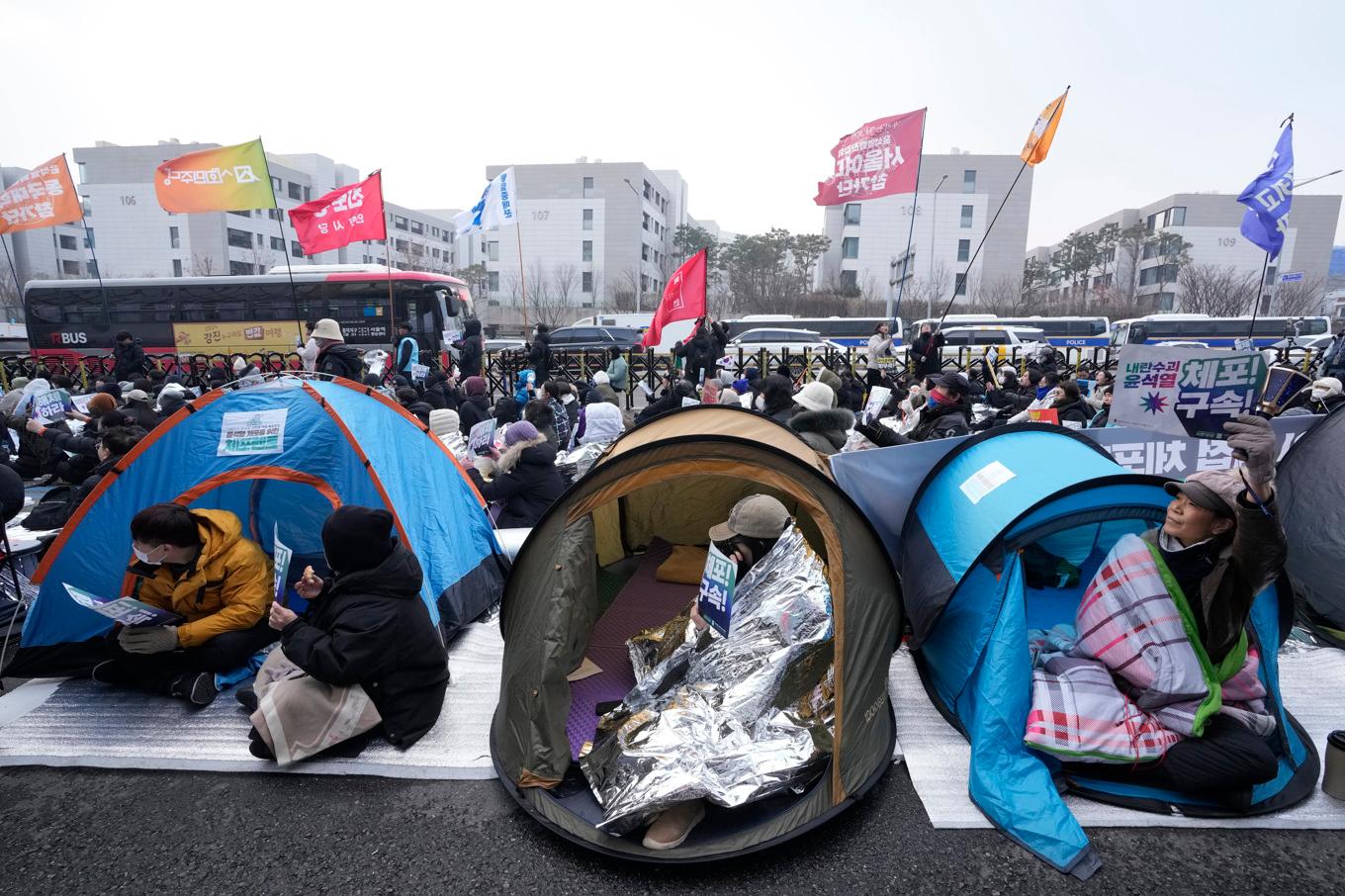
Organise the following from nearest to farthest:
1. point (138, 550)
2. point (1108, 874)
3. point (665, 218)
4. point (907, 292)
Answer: point (1108, 874), point (138, 550), point (907, 292), point (665, 218)

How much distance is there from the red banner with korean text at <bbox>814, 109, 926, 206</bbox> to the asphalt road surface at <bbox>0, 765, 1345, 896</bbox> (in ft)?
34.6

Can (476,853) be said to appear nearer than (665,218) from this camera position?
Yes

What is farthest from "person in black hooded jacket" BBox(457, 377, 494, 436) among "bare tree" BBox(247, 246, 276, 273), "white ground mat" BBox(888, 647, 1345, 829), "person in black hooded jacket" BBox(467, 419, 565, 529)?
"bare tree" BBox(247, 246, 276, 273)

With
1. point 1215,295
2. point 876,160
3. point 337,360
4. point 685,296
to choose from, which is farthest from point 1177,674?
point 1215,295

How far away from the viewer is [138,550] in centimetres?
332

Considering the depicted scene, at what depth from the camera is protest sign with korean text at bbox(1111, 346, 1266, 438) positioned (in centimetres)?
326

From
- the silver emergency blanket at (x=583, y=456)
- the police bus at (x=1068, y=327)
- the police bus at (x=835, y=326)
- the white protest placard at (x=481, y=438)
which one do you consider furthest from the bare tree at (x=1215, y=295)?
the white protest placard at (x=481, y=438)

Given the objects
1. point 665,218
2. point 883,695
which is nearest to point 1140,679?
point 883,695

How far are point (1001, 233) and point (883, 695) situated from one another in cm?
5274

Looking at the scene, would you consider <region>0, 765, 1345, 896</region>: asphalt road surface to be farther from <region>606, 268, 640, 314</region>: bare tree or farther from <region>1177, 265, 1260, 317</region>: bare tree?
<region>606, 268, 640, 314</region>: bare tree

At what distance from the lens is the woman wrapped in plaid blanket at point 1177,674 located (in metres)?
2.64

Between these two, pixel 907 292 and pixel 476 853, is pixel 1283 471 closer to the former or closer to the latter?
pixel 476 853

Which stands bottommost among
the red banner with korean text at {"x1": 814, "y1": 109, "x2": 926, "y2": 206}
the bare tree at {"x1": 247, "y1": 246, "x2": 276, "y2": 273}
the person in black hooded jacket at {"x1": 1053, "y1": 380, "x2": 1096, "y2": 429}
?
the person in black hooded jacket at {"x1": 1053, "y1": 380, "x2": 1096, "y2": 429}

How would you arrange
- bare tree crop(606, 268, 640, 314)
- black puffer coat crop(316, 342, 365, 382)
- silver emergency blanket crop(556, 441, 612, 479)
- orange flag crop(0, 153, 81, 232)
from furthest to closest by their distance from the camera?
1. bare tree crop(606, 268, 640, 314)
2. orange flag crop(0, 153, 81, 232)
3. silver emergency blanket crop(556, 441, 612, 479)
4. black puffer coat crop(316, 342, 365, 382)
